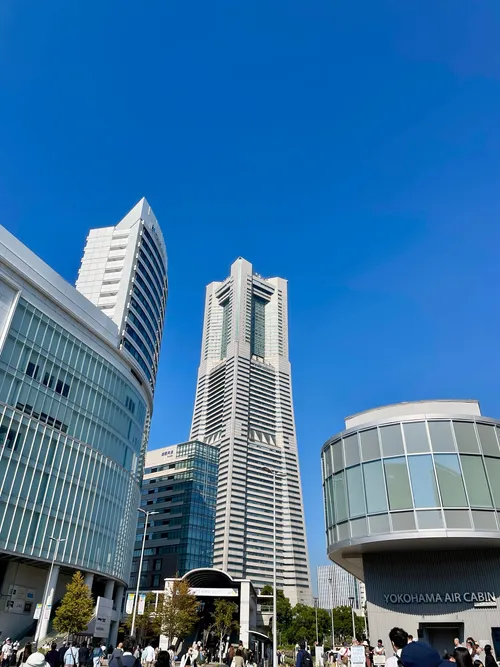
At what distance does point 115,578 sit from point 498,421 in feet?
142

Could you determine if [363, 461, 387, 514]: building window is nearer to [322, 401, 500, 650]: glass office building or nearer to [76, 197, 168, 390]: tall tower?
[322, 401, 500, 650]: glass office building

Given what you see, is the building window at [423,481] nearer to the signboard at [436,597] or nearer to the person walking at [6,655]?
the signboard at [436,597]

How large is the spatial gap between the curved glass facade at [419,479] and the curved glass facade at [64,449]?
26.6m

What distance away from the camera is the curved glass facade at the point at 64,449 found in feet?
135

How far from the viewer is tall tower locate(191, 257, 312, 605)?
156125 mm

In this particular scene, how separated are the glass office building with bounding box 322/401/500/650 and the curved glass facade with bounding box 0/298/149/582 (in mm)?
26571

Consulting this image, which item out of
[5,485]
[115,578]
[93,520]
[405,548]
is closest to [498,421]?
[405,548]

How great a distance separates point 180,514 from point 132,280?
67.2m

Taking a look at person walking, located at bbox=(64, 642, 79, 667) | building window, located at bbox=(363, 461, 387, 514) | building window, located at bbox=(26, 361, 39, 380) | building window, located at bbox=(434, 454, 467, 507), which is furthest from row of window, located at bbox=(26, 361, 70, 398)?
building window, located at bbox=(434, 454, 467, 507)

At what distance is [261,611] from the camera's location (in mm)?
72875

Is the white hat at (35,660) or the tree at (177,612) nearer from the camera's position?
the white hat at (35,660)

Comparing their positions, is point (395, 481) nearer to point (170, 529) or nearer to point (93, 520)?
point (93, 520)

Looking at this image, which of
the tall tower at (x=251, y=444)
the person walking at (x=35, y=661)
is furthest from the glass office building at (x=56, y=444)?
the tall tower at (x=251, y=444)

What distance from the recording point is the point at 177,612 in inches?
1841
